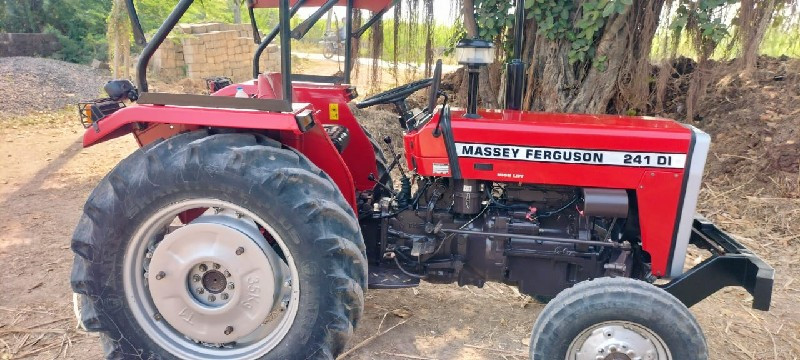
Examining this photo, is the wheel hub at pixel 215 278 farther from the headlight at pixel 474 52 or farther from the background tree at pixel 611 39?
the background tree at pixel 611 39

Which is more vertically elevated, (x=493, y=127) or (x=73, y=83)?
(x=493, y=127)

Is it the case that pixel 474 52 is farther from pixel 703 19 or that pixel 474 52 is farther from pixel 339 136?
pixel 703 19

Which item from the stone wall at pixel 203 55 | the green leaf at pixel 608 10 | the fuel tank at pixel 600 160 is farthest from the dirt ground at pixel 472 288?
the stone wall at pixel 203 55

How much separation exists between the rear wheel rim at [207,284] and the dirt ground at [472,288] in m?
0.59

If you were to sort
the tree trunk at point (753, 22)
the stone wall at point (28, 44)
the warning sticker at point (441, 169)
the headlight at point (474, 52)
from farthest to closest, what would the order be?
the stone wall at point (28, 44) < the tree trunk at point (753, 22) < the warning sticker at point (441, 169) < the headlight at point (474, 52)

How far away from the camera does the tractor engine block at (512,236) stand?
2.85 metres

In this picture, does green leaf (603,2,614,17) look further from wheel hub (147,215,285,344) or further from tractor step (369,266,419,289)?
wheel hub (147,215,285,344)

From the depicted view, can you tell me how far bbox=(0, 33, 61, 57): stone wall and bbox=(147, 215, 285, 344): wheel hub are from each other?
14838 mm

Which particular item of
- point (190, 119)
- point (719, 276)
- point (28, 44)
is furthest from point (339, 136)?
point (28, 44)

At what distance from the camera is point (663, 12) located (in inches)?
231

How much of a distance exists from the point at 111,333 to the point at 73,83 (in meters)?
11.2

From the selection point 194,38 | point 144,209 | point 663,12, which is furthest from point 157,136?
point 194,38

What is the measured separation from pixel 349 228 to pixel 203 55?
12919 millimetres

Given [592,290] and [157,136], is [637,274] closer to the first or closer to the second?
[592,290]
